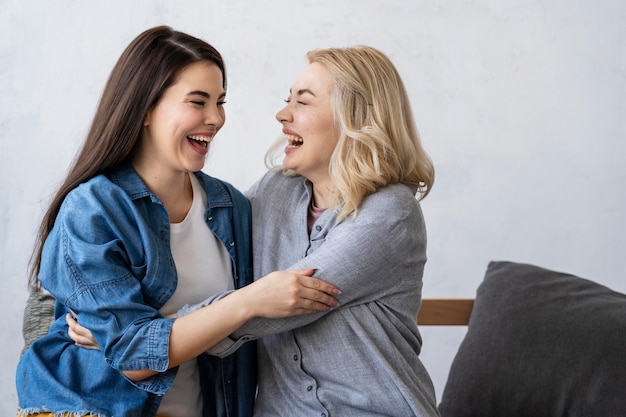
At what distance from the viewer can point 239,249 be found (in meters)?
1.98

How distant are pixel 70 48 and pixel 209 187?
121cm

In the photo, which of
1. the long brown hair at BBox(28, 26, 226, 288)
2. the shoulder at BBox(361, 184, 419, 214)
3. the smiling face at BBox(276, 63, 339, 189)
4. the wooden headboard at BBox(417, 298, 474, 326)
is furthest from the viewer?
the wooden headboard at BBox(417, 298, 474, 326)

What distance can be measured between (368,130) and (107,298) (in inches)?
28.7

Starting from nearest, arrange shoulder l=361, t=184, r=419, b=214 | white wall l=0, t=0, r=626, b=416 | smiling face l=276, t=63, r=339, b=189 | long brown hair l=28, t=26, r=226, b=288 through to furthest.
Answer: long brown hair l=28, t=26, r=226, b=288
shoulder l=361, t=184, r=419, b=214
smiling face l=276, t=63, r=339, b=189
white wall l=0, t=0, r=626, b=416

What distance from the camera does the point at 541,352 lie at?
2.21 m

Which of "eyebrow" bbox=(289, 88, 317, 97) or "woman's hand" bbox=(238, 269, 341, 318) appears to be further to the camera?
"eyebrow" bbox=(289, 88, 317, 97)

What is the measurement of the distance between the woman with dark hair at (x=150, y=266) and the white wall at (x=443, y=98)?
103 cm

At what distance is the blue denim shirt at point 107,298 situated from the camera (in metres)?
1.68

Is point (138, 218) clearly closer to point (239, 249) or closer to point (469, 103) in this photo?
point (239, 249)

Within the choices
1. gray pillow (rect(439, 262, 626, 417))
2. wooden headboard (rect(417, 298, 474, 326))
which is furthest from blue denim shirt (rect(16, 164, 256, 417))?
wooden headboard (rect(417, 298, 474, 326))

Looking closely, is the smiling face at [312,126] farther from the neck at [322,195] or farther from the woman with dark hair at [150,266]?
the woman with dark hair at [150,266]

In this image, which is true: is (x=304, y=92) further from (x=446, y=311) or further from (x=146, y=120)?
(x=446, y=311)

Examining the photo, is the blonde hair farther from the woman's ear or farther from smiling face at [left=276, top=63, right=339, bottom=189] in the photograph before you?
the woman's ear

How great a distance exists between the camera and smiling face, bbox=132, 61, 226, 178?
5.92 feet
